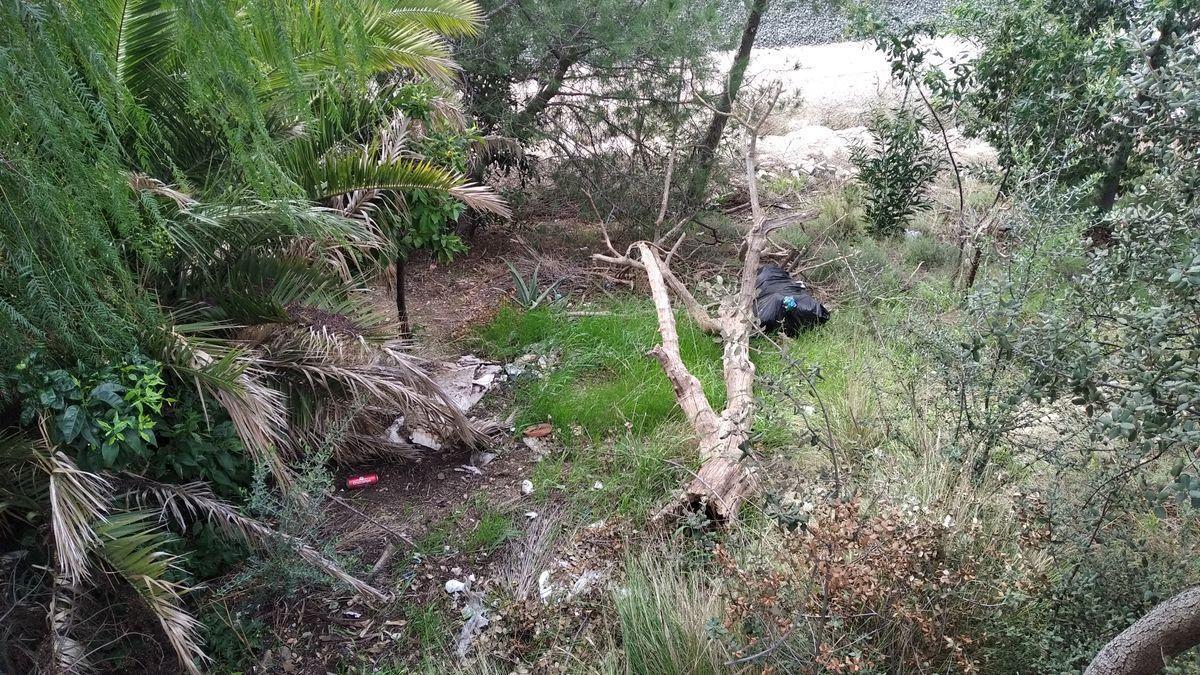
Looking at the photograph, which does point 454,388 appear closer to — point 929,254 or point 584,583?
point 584,583

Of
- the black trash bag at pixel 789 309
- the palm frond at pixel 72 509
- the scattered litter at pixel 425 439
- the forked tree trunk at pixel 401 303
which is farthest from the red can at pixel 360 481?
the black trash bag at pixel 789 309

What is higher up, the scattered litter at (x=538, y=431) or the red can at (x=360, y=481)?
the red can at (x=360, y=481)

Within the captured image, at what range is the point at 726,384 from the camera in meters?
4.75

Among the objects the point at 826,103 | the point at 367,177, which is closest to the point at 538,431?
the point at 367,177

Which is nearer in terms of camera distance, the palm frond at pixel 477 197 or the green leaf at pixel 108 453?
the green leaf at pixel 108 453

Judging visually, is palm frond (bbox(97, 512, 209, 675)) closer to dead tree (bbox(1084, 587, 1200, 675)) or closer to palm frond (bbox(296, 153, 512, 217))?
palm frond (bbox(296, 153, 512, 217))

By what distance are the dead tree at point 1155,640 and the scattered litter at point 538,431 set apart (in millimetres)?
3130

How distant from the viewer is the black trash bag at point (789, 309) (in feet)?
19.5

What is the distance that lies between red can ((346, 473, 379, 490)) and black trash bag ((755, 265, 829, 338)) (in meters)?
2.86

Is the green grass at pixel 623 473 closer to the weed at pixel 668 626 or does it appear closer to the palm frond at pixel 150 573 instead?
the weed at pixel 668 626

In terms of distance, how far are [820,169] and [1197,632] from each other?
853cm

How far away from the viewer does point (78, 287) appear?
2.68 metres

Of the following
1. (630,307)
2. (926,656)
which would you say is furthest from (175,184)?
(926,656)

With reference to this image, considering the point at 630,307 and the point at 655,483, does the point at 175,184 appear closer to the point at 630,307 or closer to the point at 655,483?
the point at 655,483
